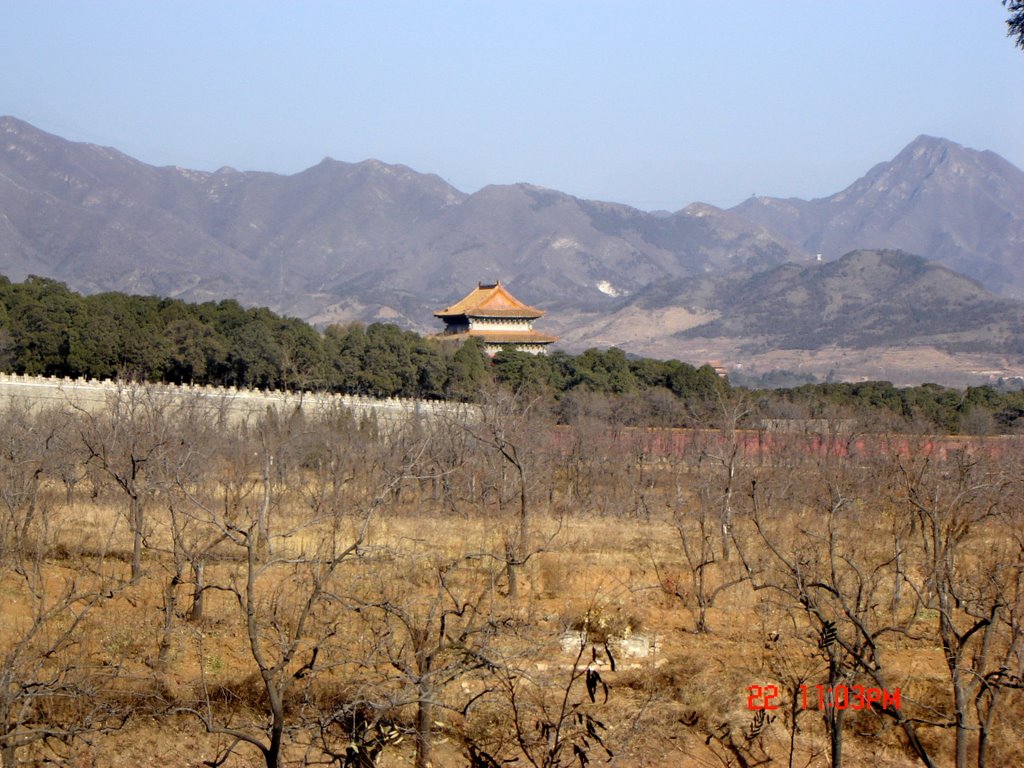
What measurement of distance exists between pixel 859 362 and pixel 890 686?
84773 mm

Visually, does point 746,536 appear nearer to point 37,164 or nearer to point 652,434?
point 652,434

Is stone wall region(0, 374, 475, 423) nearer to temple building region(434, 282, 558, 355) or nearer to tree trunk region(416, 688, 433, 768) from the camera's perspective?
temple building region(434, 282, 558, 355)

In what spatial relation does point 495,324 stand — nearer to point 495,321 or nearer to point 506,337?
point 495,321

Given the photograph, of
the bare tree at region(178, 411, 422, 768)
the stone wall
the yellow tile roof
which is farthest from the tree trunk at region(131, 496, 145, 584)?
the yellow tile roof

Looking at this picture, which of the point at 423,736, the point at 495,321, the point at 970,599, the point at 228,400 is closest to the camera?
the point at 423,736

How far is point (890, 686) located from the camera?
9.71m

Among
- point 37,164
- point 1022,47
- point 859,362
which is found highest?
point 37,164

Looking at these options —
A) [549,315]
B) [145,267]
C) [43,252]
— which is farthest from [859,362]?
[43,252]

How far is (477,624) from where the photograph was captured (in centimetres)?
1066

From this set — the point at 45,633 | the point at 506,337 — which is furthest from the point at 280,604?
the point at 506,337

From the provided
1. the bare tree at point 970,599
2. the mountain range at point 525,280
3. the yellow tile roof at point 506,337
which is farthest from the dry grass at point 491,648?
the mountain range at point 525,280

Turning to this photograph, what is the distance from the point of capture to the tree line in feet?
90.1

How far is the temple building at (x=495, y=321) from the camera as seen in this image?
135 feet

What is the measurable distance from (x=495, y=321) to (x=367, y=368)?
1224 cm
